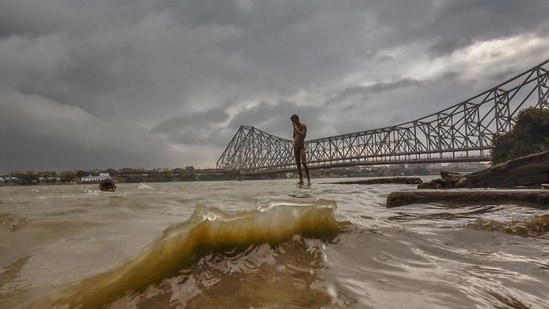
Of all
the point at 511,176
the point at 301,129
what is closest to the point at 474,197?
the point at 511,176

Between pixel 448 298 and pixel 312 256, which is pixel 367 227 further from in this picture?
pixel 448 298

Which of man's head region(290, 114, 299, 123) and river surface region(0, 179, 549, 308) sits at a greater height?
man's head region(290, 114, 299, 123)

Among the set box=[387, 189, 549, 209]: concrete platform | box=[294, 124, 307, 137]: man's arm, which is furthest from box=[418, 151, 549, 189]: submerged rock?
box=[387, 189, 549, 209]: concrete platform

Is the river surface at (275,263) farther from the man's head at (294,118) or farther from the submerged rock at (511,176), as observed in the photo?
the man's head at (294,118)

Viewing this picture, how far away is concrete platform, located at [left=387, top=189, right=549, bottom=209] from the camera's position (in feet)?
12.6

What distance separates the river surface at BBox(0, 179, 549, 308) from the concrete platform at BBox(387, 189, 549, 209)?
4.34ft

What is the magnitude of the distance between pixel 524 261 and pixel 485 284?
62cm

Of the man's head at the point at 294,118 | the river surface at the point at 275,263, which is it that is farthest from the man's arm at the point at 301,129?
the river surface at the point at 275,263

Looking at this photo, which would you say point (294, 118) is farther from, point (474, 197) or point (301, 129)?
point (474, 197)

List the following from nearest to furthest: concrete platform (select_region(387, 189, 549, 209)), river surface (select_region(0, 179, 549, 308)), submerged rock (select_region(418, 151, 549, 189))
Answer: river surface (select_region(0, 179, 549, 308))
concrete platform (select_region(387, 189, 549, 209))
submerged rock (select_region(418, 151, 549, 189))

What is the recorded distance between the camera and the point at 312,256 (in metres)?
1.88

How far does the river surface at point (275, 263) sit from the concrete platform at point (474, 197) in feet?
4.34

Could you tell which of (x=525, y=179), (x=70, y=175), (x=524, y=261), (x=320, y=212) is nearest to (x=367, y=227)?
(x=320, y=212)

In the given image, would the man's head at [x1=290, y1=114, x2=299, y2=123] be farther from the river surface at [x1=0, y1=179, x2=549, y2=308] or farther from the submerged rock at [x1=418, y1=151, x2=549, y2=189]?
the river surface at [x1=0, y1=179, x2=549, y2=308]
